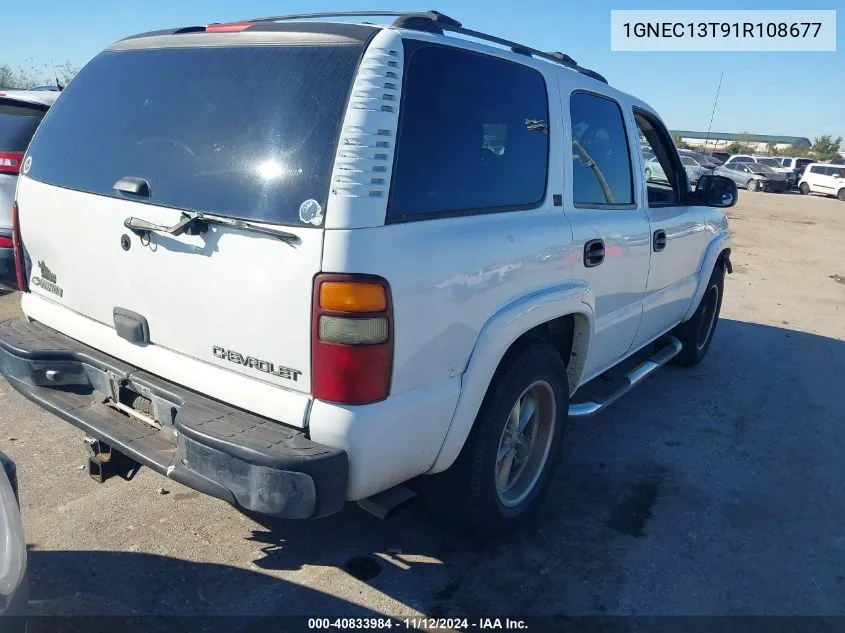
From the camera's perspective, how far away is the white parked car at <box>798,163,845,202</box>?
28.5m

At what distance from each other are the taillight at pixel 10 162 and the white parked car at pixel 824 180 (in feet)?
99.4

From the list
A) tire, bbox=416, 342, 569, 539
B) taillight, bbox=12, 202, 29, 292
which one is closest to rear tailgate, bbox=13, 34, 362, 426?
taillight, bbox=12, 202, 29, 292

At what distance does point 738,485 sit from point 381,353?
8.66ft

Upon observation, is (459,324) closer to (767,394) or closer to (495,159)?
(495,159)

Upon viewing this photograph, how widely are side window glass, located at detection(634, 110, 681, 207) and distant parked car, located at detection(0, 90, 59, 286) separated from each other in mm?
4662

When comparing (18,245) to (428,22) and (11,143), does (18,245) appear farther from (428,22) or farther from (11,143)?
(11,143)

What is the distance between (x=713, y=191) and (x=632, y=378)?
148cm

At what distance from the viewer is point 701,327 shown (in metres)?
5.87

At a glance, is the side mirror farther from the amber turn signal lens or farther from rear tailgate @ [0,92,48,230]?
rear tailgate @ [0,92,48,230]

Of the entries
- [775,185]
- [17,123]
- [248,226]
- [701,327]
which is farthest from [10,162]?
[775,185]

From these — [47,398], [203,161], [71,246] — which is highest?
[203,161]

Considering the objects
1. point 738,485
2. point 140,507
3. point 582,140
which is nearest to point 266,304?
point 140,507

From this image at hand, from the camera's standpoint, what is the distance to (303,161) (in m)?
2.23

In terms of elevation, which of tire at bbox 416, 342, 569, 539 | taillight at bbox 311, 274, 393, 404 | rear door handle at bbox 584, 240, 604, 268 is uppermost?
rear door handle at bbox 584, 240, 604, 268
